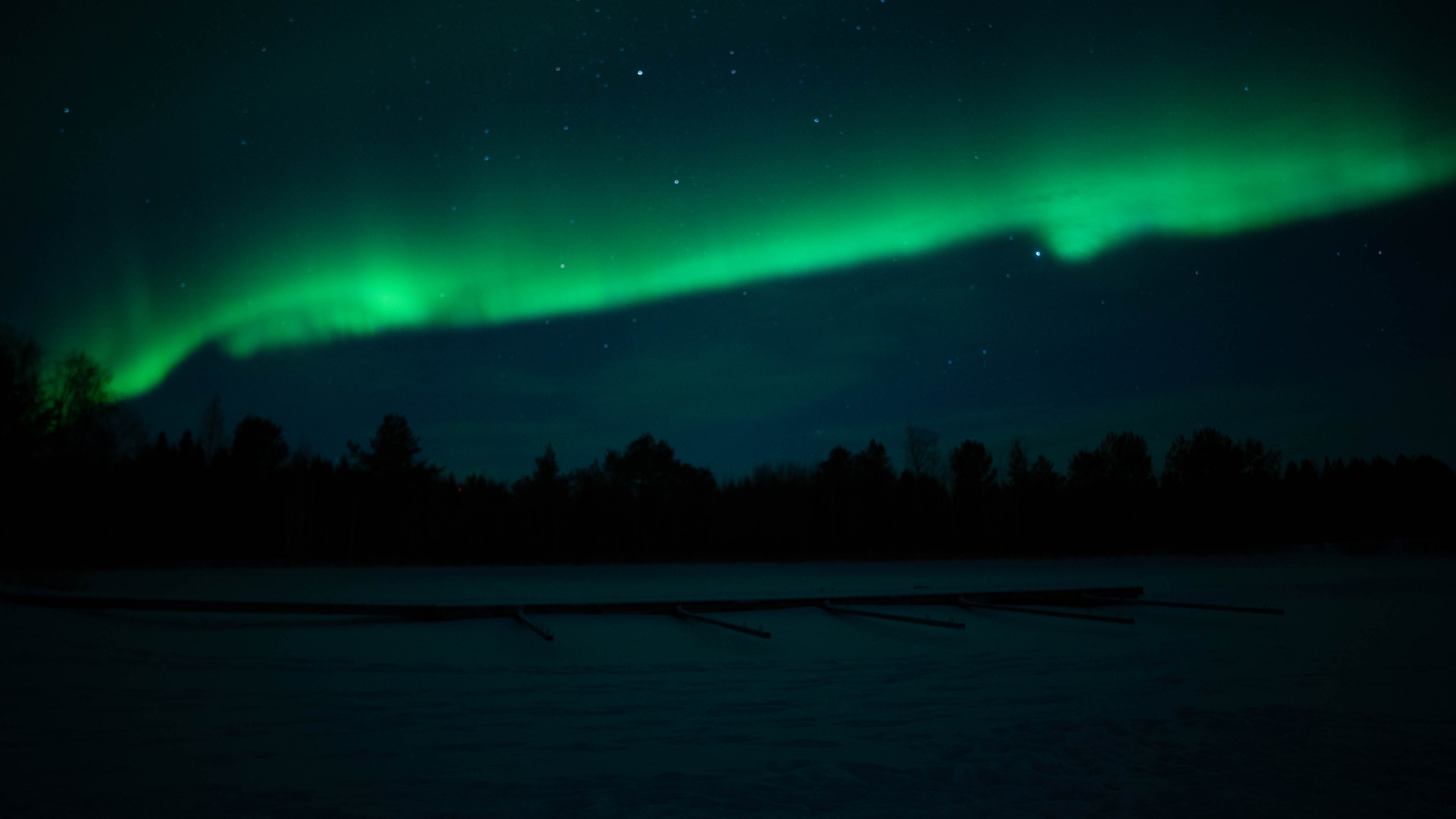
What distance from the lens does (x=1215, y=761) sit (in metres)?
5.15

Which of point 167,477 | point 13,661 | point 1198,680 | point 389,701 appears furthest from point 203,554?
point 1198,680

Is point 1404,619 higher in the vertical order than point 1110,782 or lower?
lower

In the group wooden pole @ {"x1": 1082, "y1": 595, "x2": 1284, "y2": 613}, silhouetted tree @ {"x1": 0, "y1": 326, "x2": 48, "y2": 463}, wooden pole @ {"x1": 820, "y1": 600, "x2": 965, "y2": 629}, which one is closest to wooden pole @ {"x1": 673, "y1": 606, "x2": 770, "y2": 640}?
wooden pole @ {"x1": 820, "y1": 600, "x2": 965, "y2": 629}

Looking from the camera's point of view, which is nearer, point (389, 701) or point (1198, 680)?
point (389, 701)

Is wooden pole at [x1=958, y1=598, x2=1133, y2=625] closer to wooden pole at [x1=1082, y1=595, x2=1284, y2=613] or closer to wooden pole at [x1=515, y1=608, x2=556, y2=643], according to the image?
wooden pole at [x1=1082, y1=595, x2=1284, y2=613]

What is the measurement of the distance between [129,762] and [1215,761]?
642 centimetres

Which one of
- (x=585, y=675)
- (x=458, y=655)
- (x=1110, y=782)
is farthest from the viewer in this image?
(x=458, y=655)

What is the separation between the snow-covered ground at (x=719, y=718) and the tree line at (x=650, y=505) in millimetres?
28403

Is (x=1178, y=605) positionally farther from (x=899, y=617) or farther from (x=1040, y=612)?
(x=899, y=617)

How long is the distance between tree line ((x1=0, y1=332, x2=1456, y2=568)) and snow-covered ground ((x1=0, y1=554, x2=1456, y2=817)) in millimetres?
28403

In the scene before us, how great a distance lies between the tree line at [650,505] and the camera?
118 feet

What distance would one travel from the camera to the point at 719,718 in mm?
6465

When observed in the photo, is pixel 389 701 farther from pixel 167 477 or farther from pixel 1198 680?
pixel 167 477

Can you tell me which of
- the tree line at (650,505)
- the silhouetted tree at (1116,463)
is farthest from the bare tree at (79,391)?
the silhouetted tree at (1116,463)
